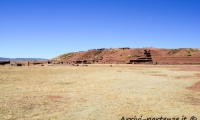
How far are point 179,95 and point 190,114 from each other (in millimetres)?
5372

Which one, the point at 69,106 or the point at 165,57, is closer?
the point at 69,106

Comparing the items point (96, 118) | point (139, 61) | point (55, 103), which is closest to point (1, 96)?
point (55, 103)

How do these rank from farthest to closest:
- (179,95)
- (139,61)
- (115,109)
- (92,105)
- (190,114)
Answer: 1. (139,61)
2. (179,95)
3. (92,105)
4. (115,109)
5. (190,114)

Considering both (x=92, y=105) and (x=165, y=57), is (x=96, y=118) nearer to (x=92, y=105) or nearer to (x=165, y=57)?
(x=92, y=105)

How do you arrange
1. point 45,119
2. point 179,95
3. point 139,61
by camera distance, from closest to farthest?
1. point 45,119
2. point 179,95
3. point 139,61

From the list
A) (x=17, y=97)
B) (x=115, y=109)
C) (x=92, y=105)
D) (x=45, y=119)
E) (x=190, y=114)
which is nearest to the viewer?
(x=45, y=119)

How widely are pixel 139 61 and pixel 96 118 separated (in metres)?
72.3

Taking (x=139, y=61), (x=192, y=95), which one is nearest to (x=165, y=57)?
(x=139, y=61)

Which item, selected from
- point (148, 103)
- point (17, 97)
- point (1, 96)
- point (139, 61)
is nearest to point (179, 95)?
point (148, 103)

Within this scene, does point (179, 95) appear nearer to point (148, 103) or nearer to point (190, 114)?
point (148, 103)

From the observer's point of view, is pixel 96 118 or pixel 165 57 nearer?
pixel 96 118

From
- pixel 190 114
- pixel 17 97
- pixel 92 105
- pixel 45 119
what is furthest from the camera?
pixel 17 97

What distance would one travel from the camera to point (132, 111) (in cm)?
1196

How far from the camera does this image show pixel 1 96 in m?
15.6
